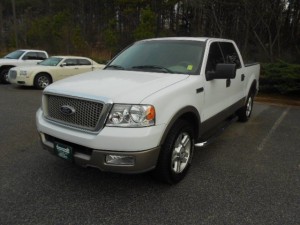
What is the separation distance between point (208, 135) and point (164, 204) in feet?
5.30

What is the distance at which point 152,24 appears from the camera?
22.5 metres

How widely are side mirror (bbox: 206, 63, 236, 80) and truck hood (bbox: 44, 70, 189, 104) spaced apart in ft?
1.55

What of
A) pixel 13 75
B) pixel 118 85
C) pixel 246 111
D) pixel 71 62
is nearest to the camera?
pixel 118 85

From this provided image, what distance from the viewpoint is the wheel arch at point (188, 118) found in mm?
3219

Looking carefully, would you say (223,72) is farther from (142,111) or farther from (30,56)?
(30,56)

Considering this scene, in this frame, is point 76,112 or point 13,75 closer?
point 76,112

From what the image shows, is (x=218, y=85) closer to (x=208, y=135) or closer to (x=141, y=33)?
(x=208, y=135)

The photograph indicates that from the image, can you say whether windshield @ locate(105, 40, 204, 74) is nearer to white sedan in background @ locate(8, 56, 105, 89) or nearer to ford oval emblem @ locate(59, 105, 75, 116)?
ford oval emblem @ locate(59, 105, 75, 116)

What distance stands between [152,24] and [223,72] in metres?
19.6

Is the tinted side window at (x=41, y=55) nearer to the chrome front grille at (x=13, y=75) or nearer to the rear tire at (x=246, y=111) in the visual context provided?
the chrome front grille at (x=13, y=75)

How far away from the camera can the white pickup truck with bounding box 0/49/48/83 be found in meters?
13.4

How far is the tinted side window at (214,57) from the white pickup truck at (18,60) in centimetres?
1095

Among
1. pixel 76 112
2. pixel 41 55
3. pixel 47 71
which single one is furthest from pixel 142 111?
pixel 41 55

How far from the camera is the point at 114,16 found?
36188 millimetres
